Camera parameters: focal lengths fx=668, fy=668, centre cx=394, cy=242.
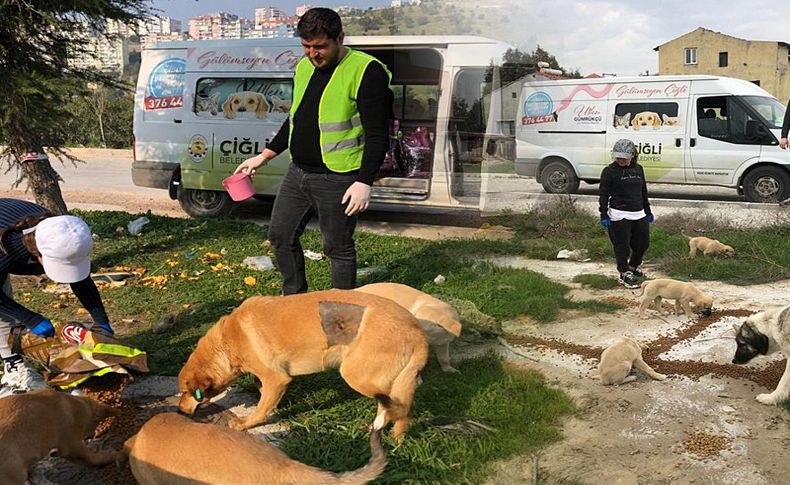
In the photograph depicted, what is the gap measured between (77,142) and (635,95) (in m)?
18.9

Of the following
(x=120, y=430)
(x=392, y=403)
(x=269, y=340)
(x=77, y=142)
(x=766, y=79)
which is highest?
(x=766, y=79)

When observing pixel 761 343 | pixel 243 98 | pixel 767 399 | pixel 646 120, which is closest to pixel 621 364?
pixel 767 399

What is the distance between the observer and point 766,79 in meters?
24.6

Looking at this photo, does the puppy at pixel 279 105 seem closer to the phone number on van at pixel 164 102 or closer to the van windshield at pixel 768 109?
the phone number on van at pixel 164 102

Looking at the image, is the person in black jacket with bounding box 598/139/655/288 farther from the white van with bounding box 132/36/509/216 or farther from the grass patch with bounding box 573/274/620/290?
the white van with bounding box 132/36/509/216

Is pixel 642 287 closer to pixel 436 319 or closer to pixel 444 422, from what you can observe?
pixel 436 319

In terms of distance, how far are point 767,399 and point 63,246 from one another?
338 centimetres

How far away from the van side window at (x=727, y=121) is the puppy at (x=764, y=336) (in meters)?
8.35

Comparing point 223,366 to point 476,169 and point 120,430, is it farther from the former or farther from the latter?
point 476,169

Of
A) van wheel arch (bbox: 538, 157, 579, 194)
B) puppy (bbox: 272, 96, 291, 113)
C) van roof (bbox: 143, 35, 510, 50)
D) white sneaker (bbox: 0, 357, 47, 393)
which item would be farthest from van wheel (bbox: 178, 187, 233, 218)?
white sneaker (bbox: 0, 357, 47, 393)

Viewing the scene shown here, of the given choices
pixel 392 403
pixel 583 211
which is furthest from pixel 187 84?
pixel 392 403

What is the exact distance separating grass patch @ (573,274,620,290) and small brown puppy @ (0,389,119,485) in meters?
2.87

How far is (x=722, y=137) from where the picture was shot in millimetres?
11031

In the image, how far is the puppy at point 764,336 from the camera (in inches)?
133
